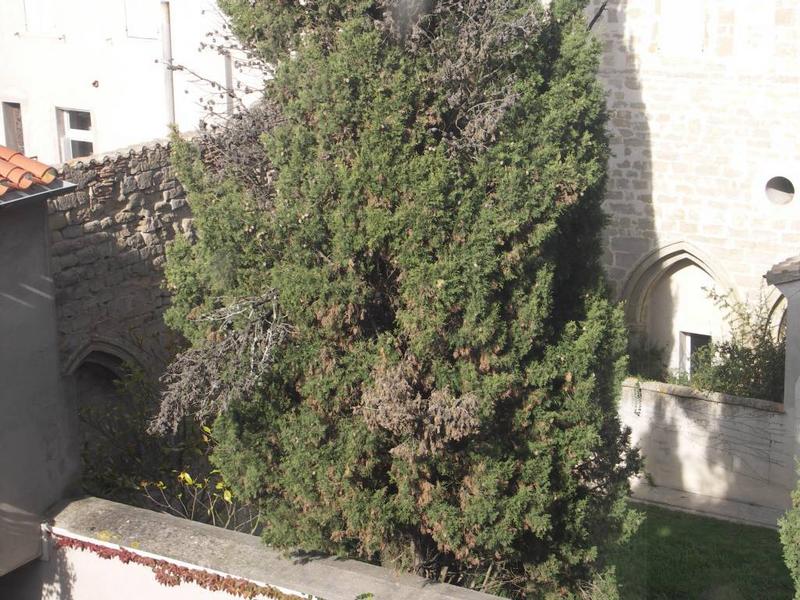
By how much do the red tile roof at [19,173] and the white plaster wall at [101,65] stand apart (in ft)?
20.6

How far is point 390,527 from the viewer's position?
630cm

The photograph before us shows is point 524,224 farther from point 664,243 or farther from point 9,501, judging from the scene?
point 664,243

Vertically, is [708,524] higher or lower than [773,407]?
lower

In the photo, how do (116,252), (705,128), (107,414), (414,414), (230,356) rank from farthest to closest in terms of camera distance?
(705,128) → (116,252) → (107,414) → (230,356) → (414,414)

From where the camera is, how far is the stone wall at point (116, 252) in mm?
8328

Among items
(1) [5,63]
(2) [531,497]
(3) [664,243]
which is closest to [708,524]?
(3) [664,243]

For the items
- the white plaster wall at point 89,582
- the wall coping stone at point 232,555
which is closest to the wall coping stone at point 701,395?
the wall coping stone at point 232,555

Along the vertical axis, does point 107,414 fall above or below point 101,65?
below

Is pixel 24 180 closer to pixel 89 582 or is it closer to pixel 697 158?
pixel 89 582

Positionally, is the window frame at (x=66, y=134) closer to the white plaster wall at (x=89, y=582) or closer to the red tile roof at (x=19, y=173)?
the red tile roof at (x=19, y=173)

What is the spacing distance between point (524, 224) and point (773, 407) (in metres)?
6.79

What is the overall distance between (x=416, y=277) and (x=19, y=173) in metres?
2.78

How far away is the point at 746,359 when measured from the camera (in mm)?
12781


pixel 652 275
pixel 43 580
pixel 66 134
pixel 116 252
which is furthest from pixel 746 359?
pixel 66 134
